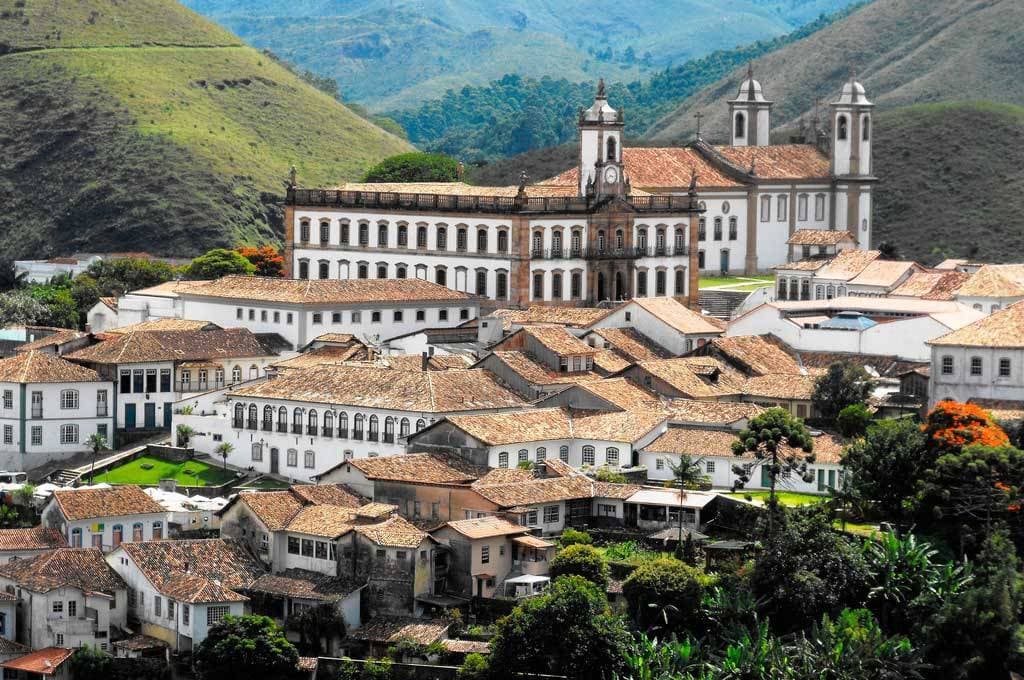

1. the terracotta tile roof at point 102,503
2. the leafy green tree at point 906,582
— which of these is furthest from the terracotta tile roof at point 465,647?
the terracotta tile roof at point 102,503

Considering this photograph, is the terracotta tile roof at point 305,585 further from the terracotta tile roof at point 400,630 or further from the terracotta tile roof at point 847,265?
the terracotta tile roof at point 847,265

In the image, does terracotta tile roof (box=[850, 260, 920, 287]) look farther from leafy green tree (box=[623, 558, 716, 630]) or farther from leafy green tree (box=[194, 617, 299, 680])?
leafy green tree (box=[194, 617, 299, 680])

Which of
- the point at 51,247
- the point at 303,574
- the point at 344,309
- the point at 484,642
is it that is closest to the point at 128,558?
the point at 303,574

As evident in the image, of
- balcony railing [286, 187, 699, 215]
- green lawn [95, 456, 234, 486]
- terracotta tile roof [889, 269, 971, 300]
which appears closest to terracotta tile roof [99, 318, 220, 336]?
green lawn [95, 456, 234, 486]

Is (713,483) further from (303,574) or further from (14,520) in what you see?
(14,520)

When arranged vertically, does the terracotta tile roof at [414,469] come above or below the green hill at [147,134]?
below

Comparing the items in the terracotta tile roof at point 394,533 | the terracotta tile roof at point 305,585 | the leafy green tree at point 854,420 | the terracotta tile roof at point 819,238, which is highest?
the terracotta tile roof at point 819,238
